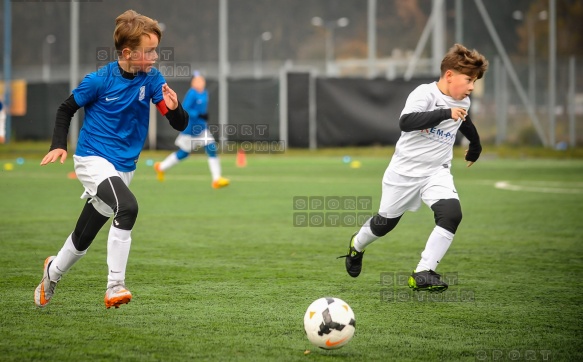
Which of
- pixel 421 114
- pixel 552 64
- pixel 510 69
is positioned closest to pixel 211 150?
pixel 421 114

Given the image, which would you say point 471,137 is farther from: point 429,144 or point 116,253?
point 116,253

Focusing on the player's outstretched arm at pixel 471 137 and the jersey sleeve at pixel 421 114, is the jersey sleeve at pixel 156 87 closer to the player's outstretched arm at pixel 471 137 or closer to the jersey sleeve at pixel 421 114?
the jersey sleeve at pixel 421 114

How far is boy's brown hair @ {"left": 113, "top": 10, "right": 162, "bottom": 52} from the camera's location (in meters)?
5.63

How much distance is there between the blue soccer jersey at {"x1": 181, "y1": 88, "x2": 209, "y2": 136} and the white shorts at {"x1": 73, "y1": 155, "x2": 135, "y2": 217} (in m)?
11.3

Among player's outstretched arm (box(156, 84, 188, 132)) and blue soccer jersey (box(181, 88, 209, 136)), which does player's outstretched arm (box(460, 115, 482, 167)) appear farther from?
blue soccer jersey (box(181, 88, 209, 136))

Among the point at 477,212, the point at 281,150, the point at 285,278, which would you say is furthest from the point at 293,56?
the point at 285,278

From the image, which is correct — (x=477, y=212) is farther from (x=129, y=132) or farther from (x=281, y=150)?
(x=281, y=150)

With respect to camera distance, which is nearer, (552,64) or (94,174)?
(94,174)

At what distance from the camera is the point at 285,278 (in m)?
7.15

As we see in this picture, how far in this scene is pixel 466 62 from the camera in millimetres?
6445

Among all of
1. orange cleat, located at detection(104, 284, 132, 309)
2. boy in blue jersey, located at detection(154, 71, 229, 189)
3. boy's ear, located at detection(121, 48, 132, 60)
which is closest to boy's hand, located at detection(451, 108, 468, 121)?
boy's ear, located at detection(121, 48, 132, 60)

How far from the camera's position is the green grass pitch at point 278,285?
489 cm

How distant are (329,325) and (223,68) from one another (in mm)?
24948

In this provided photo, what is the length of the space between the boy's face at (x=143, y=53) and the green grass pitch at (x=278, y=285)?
1.63 m
